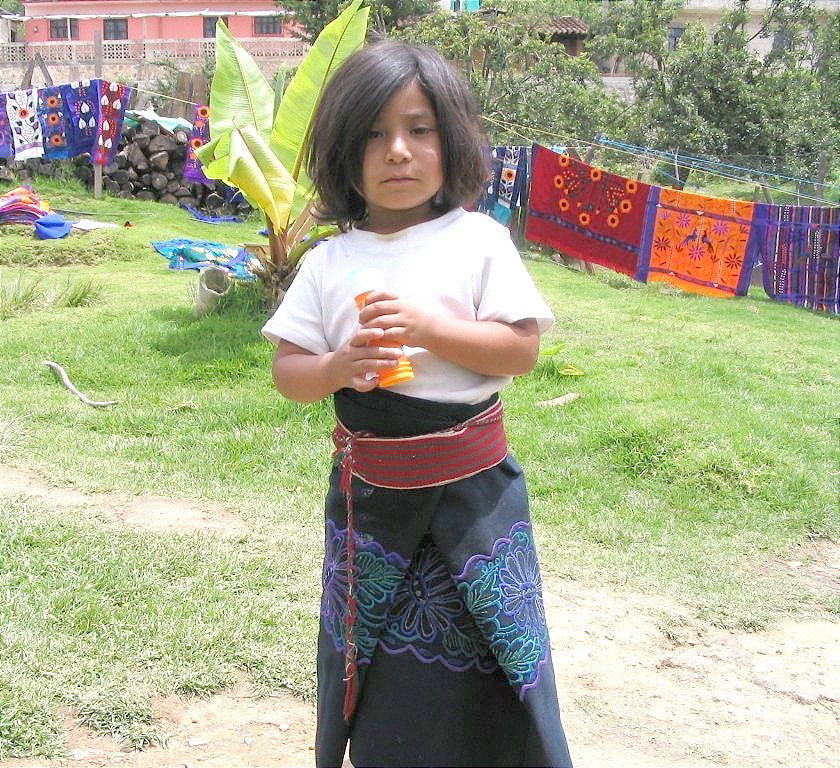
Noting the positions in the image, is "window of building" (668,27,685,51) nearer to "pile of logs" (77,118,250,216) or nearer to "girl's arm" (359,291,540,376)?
"pile of logs" (77,118,250,216)

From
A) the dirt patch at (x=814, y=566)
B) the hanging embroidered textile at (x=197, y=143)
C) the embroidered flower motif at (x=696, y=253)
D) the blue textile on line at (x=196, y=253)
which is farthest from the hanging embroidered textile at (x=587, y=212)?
the dirt patch at (x=814, y=566)

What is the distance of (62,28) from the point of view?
31.8m

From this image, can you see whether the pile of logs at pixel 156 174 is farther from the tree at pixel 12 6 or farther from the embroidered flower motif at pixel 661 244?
the tree at pixel 12 6

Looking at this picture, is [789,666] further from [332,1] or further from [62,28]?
[62,28]

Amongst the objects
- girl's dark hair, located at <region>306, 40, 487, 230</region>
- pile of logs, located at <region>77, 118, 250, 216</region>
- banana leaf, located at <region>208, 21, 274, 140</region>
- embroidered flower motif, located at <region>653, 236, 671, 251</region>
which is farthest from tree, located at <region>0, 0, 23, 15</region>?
girl's dark hair, located at <region>306, 40, 487, 230</region>

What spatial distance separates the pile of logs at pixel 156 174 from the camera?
1177cm

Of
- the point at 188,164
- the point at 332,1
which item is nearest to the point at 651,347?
the point at 188,164

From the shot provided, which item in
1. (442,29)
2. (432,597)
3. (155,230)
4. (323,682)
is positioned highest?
(442,29)

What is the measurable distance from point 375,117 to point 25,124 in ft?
35.7

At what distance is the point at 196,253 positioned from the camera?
8.64 metres

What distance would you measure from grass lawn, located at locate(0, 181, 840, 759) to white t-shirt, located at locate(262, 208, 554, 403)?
115cm

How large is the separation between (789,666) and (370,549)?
163 cm

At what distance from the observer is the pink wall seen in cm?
2922

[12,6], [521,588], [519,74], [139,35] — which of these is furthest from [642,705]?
[12,6]
